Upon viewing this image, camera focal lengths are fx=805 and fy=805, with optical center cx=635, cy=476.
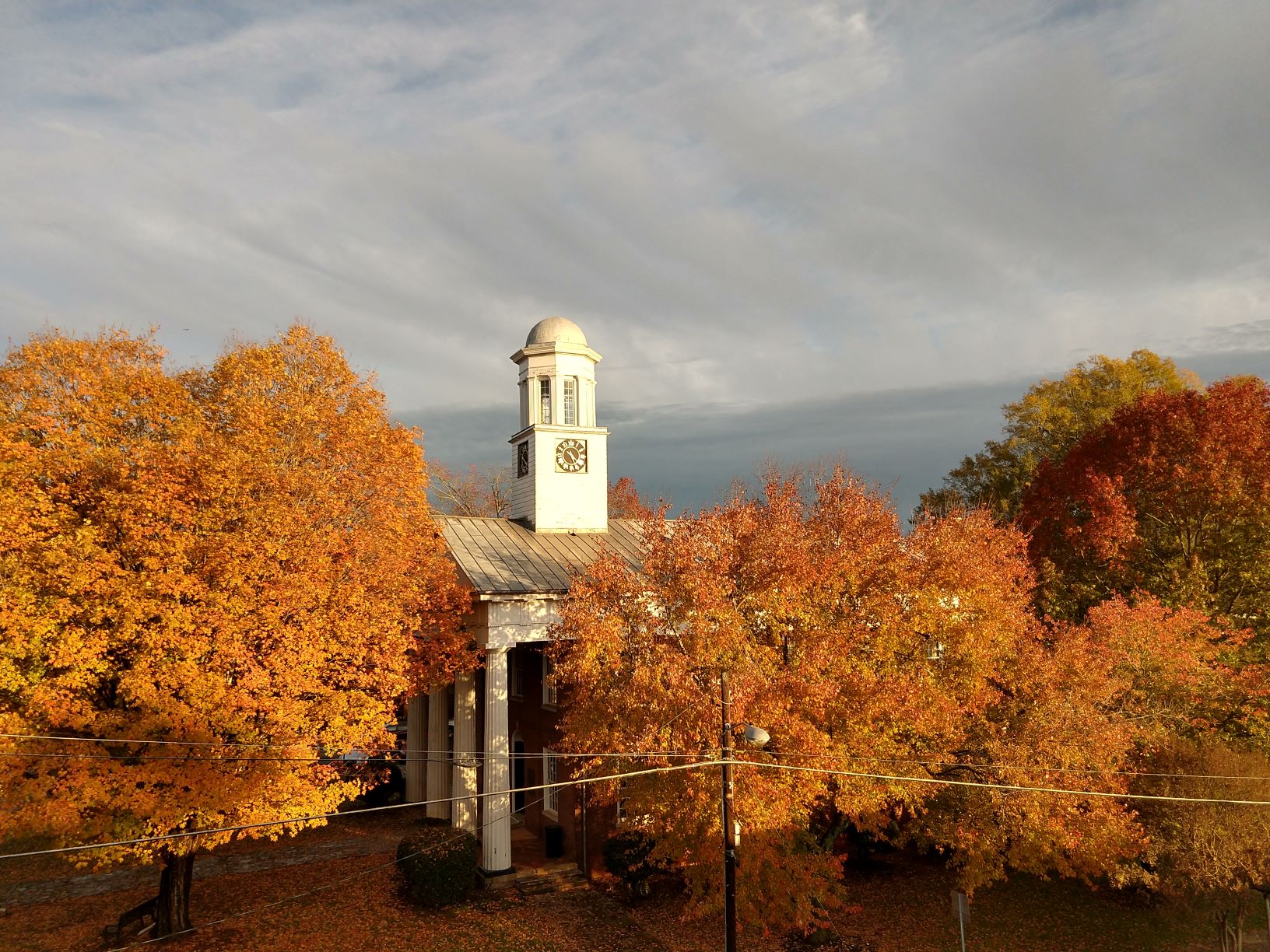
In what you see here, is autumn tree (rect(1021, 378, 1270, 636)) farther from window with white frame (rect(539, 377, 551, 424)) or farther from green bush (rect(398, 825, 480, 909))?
green bush (rect(398, 825, 480, 909))

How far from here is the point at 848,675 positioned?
16.2 meters

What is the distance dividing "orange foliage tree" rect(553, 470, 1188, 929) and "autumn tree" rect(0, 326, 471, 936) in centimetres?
518

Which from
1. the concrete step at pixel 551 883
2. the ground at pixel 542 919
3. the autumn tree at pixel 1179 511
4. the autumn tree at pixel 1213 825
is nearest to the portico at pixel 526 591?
the concrete step at pixel 551 883

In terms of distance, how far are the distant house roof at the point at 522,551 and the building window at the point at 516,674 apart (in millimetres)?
3943

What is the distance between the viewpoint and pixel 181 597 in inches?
632

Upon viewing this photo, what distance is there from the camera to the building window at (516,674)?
1089 inches

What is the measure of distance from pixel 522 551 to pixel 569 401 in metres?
6.07

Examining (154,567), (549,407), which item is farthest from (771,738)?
(549,407)

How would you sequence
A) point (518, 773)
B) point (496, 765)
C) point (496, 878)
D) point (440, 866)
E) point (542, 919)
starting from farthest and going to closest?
point (518, 773) < point (496, 765) < point (496, 878) < point (440, 866) < point (542, 919)

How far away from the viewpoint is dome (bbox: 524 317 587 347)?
28.6m

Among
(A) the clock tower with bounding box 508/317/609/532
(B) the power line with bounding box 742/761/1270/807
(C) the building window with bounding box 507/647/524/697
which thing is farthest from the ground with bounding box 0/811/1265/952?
(A) the clock tower with bounding box 508/317/609/532

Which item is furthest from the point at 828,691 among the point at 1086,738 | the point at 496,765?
the point at 496,765

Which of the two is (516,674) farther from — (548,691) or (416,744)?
(416,744)

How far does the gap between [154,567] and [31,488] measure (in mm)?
2612
